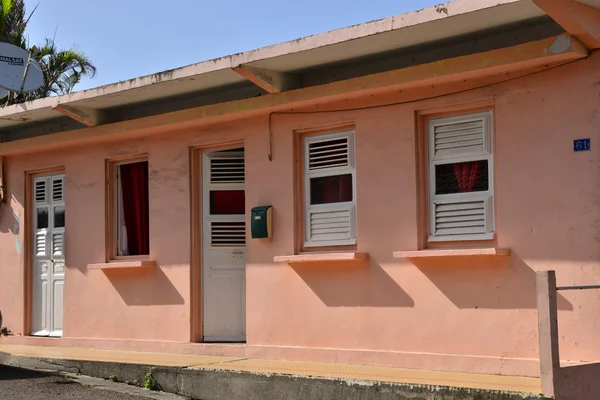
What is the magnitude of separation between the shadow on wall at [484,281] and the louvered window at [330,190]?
1.06 m

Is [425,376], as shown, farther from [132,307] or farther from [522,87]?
[132,307]

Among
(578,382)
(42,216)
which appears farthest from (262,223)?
(42,216)

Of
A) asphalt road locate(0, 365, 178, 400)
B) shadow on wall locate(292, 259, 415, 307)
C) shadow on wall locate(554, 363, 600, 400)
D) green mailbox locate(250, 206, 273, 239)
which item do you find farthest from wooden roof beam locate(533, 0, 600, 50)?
asphalt road locate(0, 365, 178, 400)

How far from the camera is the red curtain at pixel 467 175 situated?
8.55m

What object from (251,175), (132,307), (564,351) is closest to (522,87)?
(564,351)

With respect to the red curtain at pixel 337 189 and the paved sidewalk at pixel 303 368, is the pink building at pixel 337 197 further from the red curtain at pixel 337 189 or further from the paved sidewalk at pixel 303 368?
the paved sidewalk at pixel 303 368

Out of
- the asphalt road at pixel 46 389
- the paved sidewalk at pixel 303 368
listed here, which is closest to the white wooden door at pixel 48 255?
the paved sidewalk at pixel 303 368

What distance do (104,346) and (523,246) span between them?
6098 millimetres

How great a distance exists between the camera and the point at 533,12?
297 inches

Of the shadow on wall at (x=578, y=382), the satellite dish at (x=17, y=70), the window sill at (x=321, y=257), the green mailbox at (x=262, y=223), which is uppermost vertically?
the satellite dish at (x=17, y=70)

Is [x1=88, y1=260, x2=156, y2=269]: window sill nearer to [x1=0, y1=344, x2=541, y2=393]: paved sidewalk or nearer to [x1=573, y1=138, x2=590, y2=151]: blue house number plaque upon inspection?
[x1=0, y1=344, x2=541, y2=393]: paved sidewalk

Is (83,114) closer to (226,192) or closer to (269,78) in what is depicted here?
(226,192)

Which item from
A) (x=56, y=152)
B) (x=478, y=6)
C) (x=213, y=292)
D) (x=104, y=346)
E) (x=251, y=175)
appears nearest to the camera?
(x=478, y=6)

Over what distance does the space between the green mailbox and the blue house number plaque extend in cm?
355
